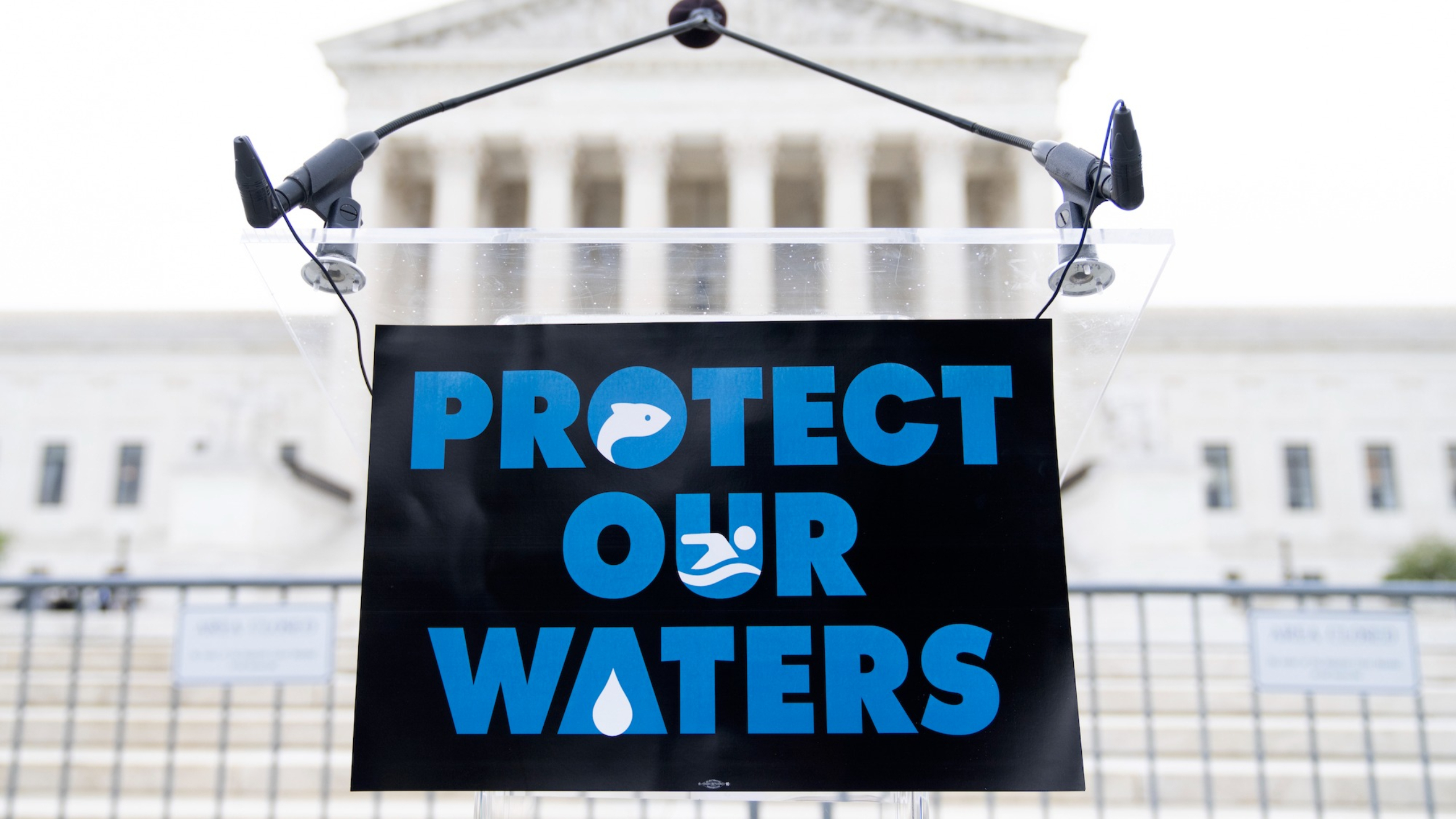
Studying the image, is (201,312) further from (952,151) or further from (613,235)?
(613,235)

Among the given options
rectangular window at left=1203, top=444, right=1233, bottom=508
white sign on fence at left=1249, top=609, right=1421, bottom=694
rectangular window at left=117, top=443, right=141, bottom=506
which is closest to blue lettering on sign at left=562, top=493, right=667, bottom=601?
white sign on fence at left=1249, top=609, right=1421, bottom=694

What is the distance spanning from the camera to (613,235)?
5.20ft

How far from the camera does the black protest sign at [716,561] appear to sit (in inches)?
61.5

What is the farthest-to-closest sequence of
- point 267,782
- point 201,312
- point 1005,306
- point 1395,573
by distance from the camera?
point 201,312, point 1395,573, point 267,782, point 1005,306

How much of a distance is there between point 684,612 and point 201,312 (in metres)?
52.9

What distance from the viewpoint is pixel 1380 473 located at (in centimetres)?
4316

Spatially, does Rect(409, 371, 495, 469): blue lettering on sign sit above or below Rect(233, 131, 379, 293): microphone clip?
below

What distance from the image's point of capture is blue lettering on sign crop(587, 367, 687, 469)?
1.67m

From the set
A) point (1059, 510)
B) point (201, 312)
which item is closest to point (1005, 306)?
point (1059, 510)

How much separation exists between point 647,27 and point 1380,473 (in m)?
34.9

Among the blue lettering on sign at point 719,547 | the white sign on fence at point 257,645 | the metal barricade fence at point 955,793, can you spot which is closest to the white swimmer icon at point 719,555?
the blue lettering on sign at point 719,547

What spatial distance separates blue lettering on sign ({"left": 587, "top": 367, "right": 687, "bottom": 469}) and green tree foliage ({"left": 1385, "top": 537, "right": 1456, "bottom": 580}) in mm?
38783

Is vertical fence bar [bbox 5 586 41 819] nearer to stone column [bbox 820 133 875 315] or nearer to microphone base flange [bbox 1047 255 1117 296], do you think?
microphone base flange [bbox 1047 255 1117 296]

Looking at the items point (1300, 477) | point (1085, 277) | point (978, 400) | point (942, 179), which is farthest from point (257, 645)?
point (1300, 477)
